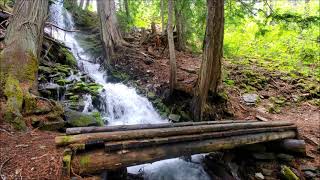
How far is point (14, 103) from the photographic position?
16.3 feet

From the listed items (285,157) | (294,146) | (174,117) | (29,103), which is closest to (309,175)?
(285,157)

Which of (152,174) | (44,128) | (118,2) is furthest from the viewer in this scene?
(118,2)

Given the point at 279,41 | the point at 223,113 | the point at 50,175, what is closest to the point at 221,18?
the point at 223,113

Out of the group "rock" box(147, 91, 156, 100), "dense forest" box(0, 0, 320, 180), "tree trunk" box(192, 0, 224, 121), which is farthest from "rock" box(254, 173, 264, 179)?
"rock" box(147, 91, 156, 100)

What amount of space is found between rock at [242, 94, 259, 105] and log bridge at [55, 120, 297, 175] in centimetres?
376

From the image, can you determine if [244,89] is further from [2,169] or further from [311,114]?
[2,169]

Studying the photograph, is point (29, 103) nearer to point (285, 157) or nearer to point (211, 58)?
point (211, 58)

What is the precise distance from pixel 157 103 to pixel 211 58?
2572mm

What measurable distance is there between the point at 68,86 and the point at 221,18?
4646 millimetres

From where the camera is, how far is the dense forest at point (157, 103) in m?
3.89

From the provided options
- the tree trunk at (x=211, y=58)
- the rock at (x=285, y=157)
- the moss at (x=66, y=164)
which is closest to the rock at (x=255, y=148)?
the rock at (x=285, y=157)

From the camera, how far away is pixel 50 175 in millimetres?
3209

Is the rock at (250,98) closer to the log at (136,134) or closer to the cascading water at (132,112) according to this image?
the cascading water at (132,112)

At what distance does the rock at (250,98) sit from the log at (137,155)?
3.97 meters
